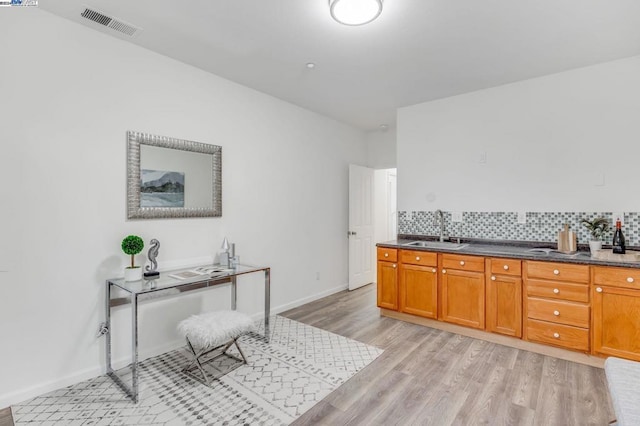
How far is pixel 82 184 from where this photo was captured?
2486mm

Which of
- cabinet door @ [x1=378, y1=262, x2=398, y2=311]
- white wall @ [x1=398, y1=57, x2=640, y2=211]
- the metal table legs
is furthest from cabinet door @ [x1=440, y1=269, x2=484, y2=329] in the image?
the metal table legs

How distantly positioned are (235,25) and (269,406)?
285cm

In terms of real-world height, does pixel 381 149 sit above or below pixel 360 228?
above

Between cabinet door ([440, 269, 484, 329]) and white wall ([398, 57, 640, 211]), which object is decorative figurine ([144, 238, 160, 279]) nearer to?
cabinet door ([440, 269, 484, 329])

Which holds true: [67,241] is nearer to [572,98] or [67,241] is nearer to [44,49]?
[44,49]

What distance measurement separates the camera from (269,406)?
2164 mm

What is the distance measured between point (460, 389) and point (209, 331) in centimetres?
198

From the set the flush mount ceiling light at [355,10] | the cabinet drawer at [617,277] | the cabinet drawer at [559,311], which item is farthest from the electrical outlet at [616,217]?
the flush mount ceiling light at [355,10]

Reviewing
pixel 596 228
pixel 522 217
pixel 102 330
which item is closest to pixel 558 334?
pixel 596 228

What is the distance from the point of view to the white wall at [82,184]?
2203 mm

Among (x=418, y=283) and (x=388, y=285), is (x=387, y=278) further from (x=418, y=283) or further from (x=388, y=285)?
(x=418, y=283)

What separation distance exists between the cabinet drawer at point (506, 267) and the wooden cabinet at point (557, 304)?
0.23 ft

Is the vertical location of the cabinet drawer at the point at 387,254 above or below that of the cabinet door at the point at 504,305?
above

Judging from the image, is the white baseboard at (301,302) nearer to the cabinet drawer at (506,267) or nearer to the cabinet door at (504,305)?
the cabinet door at (504,305)
